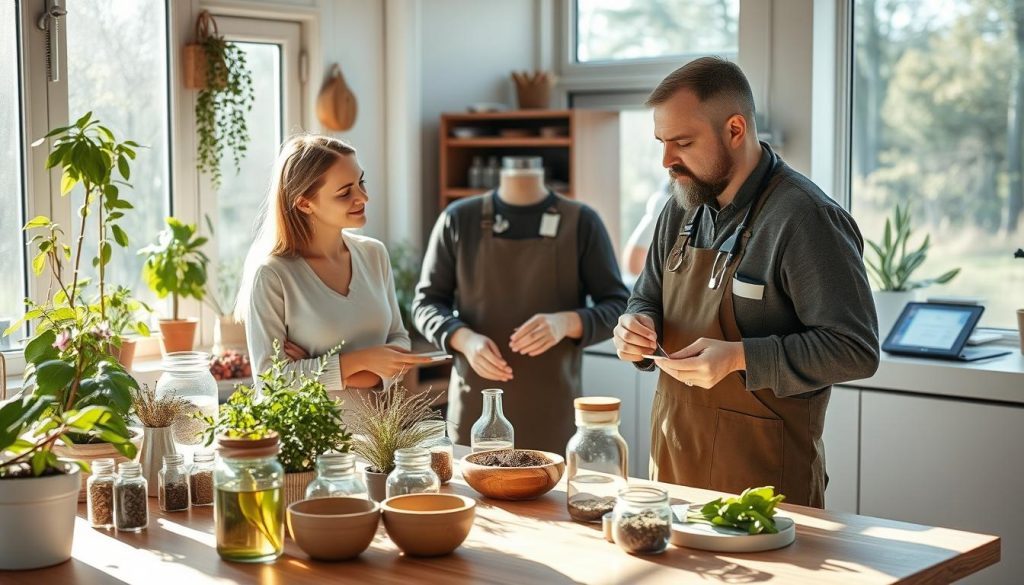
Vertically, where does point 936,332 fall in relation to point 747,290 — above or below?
below

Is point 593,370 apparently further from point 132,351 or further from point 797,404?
point 797,404

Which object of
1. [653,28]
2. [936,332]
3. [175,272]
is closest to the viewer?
[936,332]

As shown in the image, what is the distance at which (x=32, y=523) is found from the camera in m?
2.16

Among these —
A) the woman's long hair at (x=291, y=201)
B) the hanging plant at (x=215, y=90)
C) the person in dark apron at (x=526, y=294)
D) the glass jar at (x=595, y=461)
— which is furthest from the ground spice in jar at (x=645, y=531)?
the hanging plant at (x=215, y=90)

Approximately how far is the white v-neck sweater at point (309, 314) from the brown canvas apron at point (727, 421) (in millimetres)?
803

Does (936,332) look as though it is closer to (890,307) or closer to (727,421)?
(890,307)

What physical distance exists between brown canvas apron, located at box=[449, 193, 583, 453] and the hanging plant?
1.38 m

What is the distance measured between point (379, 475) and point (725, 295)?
95 cm

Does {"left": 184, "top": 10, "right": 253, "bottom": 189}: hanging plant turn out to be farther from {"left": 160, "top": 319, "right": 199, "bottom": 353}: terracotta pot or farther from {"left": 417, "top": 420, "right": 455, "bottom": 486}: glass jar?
{"left": 417, "top": 420, "right": 455, "bottom": 486}: glass jar

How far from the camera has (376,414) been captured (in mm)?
2578

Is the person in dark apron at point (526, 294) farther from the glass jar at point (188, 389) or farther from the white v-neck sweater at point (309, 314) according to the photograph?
the glass jar at point (188, 389)

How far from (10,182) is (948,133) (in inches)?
141

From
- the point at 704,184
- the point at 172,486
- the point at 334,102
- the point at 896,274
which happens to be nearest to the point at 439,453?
the point at 172,486

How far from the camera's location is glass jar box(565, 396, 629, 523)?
2342 millimetres
